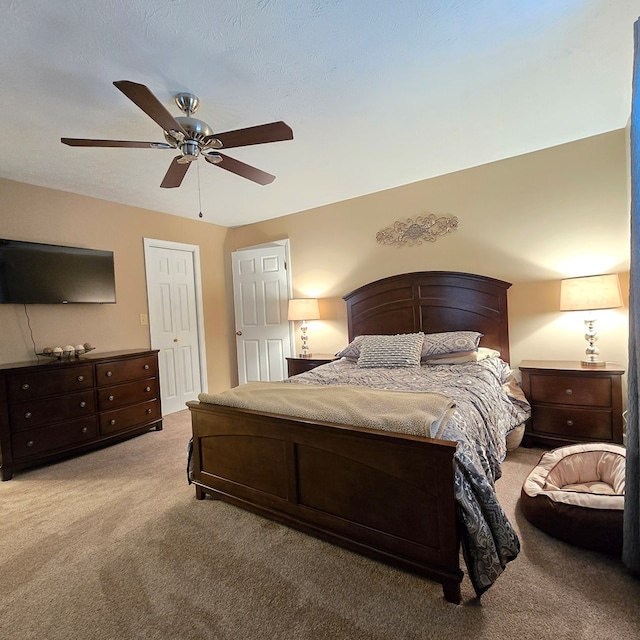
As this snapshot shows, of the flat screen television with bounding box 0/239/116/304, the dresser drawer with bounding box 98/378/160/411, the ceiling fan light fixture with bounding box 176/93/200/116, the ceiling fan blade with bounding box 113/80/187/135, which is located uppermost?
the ceiling fan light fixture with bounding box 176/93/200/116

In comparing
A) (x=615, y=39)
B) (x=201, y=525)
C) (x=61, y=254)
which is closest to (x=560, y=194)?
(x=615, y=39)

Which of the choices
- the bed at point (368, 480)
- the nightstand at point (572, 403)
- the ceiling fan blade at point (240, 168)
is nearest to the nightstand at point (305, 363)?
the bed at point (368, 480)

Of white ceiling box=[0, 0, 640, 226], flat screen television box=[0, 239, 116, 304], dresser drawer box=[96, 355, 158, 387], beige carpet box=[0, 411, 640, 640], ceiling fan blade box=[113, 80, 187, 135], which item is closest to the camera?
beige carpet box=[0, 411, 640, 640]

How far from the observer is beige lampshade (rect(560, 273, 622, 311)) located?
8.50ft

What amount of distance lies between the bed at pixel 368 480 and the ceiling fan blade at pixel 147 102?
1.56m

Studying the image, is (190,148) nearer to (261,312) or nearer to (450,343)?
(450,343)

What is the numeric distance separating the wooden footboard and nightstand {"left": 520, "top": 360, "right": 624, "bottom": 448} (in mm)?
1875

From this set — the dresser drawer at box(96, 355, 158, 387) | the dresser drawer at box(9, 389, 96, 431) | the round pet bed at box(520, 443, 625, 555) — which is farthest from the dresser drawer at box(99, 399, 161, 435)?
the round pet bed at box(520, 443, 625, 555)

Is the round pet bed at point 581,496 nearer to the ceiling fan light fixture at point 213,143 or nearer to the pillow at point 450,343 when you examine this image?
the pillow at point 450,343

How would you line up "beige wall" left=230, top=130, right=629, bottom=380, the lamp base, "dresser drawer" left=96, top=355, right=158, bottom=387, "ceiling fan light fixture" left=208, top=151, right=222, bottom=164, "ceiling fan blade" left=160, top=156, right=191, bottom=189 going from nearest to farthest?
"ceiling fan light fixture" left=208, top=151, right=222, bottom=164 < "ceiling fan blade" left=160, top=156, right=191, bottom=189 < the lamp base < "beige wall" left=230, top=130, right=629, bottom=380 < "dresser drawer" left=96, top=355, right=158, bottom=387

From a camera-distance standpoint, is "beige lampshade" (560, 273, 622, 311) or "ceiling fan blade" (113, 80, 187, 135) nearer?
"ceiling fan blade" (113, 80, 187, 135)

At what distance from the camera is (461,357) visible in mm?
2951

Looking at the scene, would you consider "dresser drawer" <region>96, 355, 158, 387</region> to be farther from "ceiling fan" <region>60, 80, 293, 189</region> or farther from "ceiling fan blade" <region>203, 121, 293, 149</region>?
"ceiling fan blade" <region>203, 121, 293, 149</region>

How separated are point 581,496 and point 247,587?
5.29 feet
